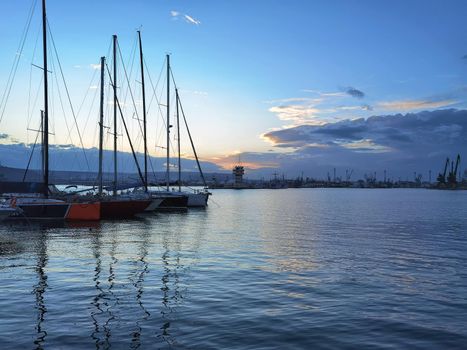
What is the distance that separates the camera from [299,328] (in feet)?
39.0

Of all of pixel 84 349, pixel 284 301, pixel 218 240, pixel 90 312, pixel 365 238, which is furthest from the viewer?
pixel 365 238

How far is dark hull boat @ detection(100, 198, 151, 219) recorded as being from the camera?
47.8 m

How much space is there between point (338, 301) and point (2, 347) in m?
9.72

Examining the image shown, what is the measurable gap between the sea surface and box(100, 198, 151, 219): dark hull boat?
57.4 feet

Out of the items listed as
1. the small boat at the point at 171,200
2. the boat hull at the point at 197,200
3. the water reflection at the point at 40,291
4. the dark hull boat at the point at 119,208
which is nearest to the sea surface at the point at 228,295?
the water reflection at the point at 40,291

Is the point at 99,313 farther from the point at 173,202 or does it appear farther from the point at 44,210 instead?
the point at 173,202

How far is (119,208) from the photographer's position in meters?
49.0

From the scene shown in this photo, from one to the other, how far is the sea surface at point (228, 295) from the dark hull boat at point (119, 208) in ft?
57.4

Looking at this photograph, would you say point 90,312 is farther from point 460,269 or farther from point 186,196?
point 186,196

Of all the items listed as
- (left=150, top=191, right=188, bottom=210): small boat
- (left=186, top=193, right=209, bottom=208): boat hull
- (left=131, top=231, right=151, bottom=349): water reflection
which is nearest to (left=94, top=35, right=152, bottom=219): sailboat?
(left=150, top=191, right=188, bottom=210): small boat

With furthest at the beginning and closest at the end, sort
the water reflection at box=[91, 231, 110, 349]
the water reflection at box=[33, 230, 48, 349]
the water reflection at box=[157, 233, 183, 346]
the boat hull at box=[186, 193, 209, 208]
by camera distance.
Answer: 1. the boat hull at box=[186, 193, 209, 208]
2. the water reflection at box=[157, 233, 183, 346]
3. the water reflection at box=[33, 230, 48, 349]
4. the water reflection at box=[91, 231, 110, 349]

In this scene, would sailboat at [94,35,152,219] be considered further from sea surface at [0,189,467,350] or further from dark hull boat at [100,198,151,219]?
sea surface at [0,189,467,350]

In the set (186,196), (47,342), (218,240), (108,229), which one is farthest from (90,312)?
(186,196)

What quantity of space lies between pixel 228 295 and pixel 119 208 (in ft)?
117
